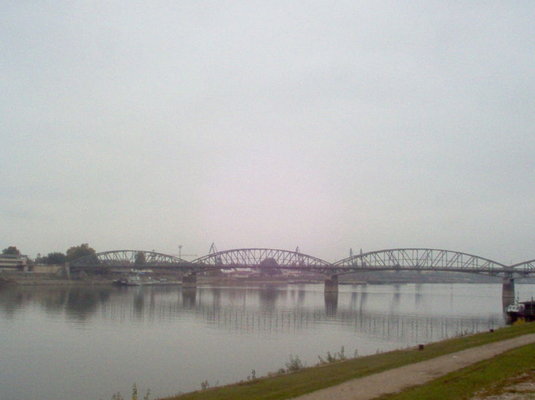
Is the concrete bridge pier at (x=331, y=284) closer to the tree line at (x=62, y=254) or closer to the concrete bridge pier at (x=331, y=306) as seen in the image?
the concrete bridge pier at (x=331, y=306)

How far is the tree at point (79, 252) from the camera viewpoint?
13981cm

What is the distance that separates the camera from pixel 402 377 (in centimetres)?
1385

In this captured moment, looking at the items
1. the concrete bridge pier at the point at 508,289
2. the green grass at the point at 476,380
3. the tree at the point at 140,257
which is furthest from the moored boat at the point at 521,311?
the tree at the point at 140,257

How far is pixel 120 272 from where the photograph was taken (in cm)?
14838

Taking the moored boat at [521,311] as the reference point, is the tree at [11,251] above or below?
above

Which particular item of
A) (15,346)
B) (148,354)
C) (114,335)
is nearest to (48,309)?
(114,335)

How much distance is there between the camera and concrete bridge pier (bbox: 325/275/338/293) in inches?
4400

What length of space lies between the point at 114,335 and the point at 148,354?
8493 mm

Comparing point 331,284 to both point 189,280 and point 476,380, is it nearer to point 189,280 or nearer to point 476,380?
point 189,280

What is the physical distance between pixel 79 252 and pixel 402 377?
138 metres

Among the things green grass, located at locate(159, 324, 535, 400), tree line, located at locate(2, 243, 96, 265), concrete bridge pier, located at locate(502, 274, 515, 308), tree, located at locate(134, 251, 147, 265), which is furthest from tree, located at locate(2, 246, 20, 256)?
green grass, located at locate(159, 324, 535, 400)

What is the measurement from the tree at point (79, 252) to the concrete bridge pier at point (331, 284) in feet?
202

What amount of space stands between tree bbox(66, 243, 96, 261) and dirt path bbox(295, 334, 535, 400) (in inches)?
5208

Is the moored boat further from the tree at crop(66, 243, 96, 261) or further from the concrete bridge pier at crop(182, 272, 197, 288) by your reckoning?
the tree at crop(66, 243, 96, 261)
